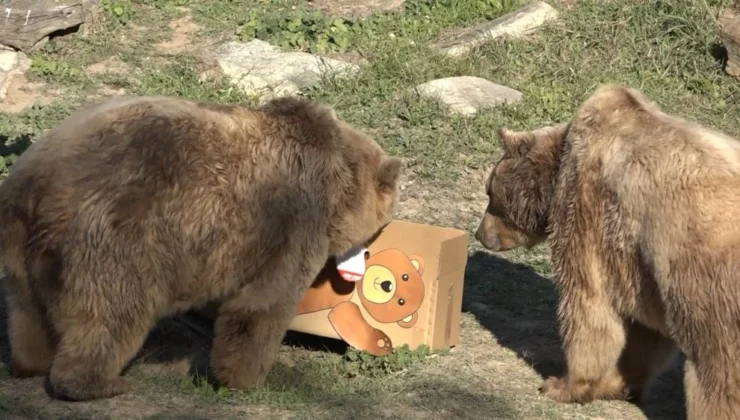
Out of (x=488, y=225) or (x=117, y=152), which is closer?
(x=117, y=152)

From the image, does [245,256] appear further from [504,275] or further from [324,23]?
[324,23]

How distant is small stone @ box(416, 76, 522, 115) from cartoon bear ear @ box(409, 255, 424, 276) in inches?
158

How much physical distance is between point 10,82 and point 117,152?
20.6 feet

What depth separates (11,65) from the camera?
11.7m

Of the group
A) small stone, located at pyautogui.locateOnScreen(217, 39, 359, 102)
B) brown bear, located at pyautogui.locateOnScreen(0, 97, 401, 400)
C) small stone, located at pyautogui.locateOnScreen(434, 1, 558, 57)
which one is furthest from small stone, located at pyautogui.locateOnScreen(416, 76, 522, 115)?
brown bear, located at pyautogui.locateOnScreen(0, 97, 401, 400)

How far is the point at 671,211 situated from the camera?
5.56m

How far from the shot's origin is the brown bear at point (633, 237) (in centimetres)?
539

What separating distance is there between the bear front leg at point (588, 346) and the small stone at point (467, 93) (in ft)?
15.5

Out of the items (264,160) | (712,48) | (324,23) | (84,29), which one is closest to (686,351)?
(264,160)

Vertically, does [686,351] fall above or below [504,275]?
above

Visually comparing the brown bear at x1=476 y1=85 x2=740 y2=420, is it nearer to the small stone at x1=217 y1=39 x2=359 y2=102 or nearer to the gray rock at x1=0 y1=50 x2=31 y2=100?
the small stone at x1=217 y1=39 x2=359 y2=102

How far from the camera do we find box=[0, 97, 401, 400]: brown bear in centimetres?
561

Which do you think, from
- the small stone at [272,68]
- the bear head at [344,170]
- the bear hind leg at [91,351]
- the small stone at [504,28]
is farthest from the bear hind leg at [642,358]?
the small stone at [504,28]

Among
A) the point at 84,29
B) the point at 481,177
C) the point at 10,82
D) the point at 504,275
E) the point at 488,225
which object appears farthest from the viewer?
the point at 84,29
